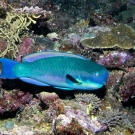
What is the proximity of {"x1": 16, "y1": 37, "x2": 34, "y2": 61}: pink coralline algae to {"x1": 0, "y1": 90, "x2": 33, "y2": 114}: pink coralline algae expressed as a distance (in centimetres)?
65

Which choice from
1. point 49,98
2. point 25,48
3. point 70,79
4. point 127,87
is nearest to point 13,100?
point 49,98

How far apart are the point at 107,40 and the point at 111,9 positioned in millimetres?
3778

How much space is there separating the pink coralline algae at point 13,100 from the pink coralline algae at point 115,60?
5.61 feet

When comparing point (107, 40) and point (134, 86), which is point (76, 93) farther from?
point (107, 40)

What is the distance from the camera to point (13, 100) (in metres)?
4.29

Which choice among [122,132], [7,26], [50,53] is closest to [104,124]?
[122,132]

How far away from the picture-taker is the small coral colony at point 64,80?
11.1ft

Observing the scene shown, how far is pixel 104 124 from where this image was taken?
4.15 metres

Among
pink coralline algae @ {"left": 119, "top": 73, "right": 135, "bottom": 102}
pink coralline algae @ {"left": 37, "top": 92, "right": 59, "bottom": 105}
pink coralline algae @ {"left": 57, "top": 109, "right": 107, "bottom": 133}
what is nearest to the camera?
pink coralline algae @ {"left": 57, "top": 109, "right": 107, "bottom": 133}

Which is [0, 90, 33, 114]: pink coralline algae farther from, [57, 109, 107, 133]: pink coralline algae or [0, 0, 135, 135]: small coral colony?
[57, 109, 107, 133]: pink coralline algae

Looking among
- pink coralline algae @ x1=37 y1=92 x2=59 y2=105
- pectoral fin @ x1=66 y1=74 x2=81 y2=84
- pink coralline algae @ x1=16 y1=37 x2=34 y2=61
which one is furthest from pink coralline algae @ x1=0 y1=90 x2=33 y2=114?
pectoral fin @ x1=66 y1=74 x2=81 y2=84

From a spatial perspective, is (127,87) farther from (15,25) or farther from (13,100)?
(15,25)

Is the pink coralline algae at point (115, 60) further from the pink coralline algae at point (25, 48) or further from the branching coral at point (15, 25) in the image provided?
the branching coral at point (15, 25)

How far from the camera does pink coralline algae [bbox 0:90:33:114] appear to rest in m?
4.19
